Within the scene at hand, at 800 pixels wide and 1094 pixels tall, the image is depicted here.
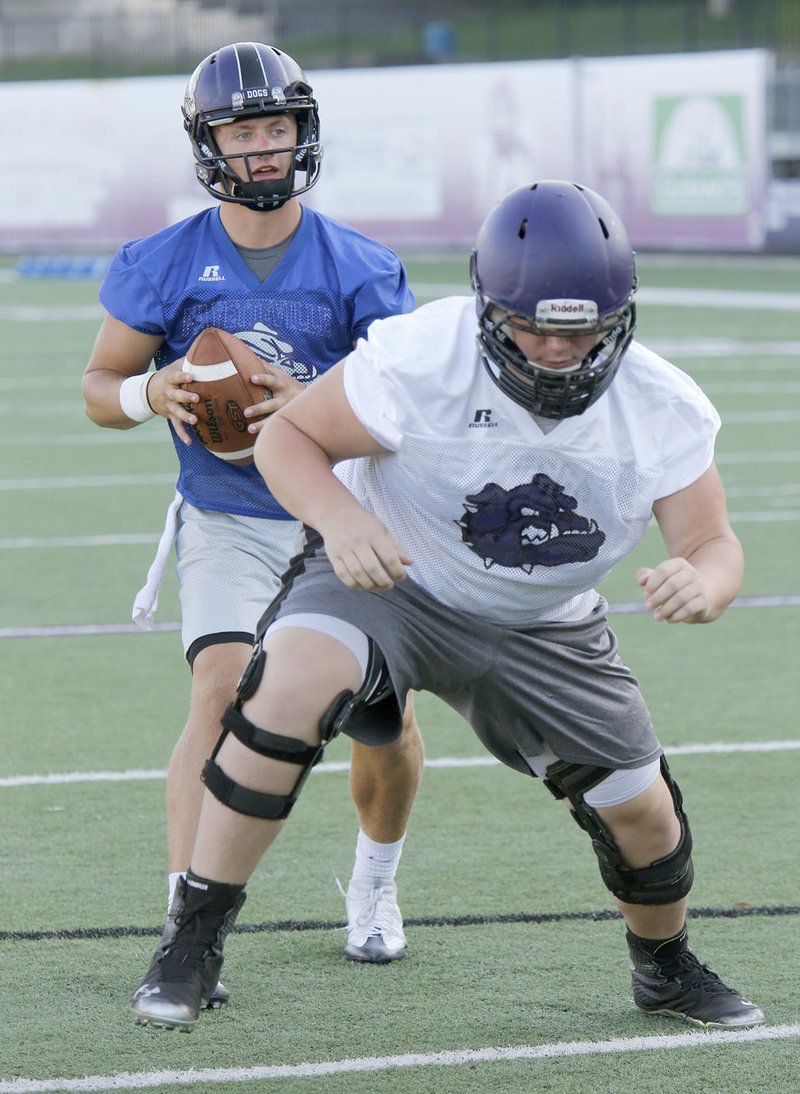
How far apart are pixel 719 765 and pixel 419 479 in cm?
249

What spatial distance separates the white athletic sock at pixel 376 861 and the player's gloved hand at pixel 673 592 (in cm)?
135

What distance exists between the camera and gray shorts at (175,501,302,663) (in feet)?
13.5

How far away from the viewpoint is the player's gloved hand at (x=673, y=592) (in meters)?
3.10

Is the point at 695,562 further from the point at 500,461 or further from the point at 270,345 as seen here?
the point at 270,345

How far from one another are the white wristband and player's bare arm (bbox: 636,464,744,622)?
1.31 m

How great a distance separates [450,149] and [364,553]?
23.9 metres

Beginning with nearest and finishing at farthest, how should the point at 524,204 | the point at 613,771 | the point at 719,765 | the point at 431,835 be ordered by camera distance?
1. the point at 524,204
2. the point at 613,771
3. the point at 431,835
4. the point at 719,765

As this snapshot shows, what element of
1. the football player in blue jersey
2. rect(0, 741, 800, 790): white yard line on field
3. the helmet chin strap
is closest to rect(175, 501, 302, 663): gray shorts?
the football player in blue jersey

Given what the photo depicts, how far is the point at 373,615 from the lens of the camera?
11.1 feet

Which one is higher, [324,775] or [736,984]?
[736,984]

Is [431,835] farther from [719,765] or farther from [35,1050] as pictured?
[35,1050]

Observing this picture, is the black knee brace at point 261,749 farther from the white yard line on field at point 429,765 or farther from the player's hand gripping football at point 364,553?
the white yard line on field at point 429,765

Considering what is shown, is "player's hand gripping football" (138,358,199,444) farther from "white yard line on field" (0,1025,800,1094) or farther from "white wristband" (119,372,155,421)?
"white yard line on field" (0,1025,800,1094)

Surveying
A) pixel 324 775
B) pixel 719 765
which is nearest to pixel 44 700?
pixel 324 775
